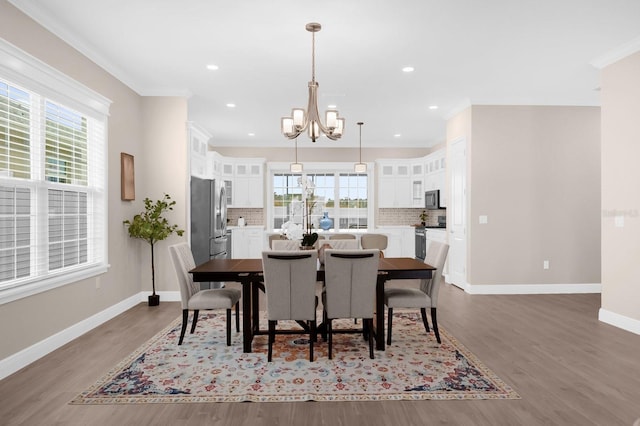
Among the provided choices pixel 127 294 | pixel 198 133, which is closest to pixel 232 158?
pixel 198 133

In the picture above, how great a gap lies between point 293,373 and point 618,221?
3.74m

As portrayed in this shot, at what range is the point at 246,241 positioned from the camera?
29.3ft

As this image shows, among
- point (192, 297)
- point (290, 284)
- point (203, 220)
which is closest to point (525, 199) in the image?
point (290, 284)

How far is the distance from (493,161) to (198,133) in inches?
172

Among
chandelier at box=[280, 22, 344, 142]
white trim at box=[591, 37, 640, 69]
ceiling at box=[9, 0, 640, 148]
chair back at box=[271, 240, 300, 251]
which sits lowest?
chair back at box=[271, 240, 300, 251]

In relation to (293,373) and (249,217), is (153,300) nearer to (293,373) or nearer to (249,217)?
(293,373)

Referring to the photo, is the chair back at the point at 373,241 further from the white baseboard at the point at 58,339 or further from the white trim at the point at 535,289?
the white baseboard at the point at 58,339

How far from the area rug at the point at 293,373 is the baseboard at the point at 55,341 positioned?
0.72 meters

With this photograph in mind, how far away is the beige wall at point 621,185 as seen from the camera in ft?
13.3

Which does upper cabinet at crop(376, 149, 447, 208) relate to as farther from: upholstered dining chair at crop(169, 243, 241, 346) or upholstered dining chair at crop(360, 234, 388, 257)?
upholstered dining chair at crop(169, 243, 241, 346)

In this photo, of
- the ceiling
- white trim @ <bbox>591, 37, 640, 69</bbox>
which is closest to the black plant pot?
the ceiling

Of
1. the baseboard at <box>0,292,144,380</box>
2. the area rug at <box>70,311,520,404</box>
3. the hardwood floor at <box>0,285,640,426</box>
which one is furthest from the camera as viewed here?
the baseboard at <box>0,292,144,380</box>

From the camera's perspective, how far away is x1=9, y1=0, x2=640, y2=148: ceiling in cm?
330

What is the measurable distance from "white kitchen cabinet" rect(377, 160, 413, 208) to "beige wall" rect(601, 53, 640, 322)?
4871 millimetres
